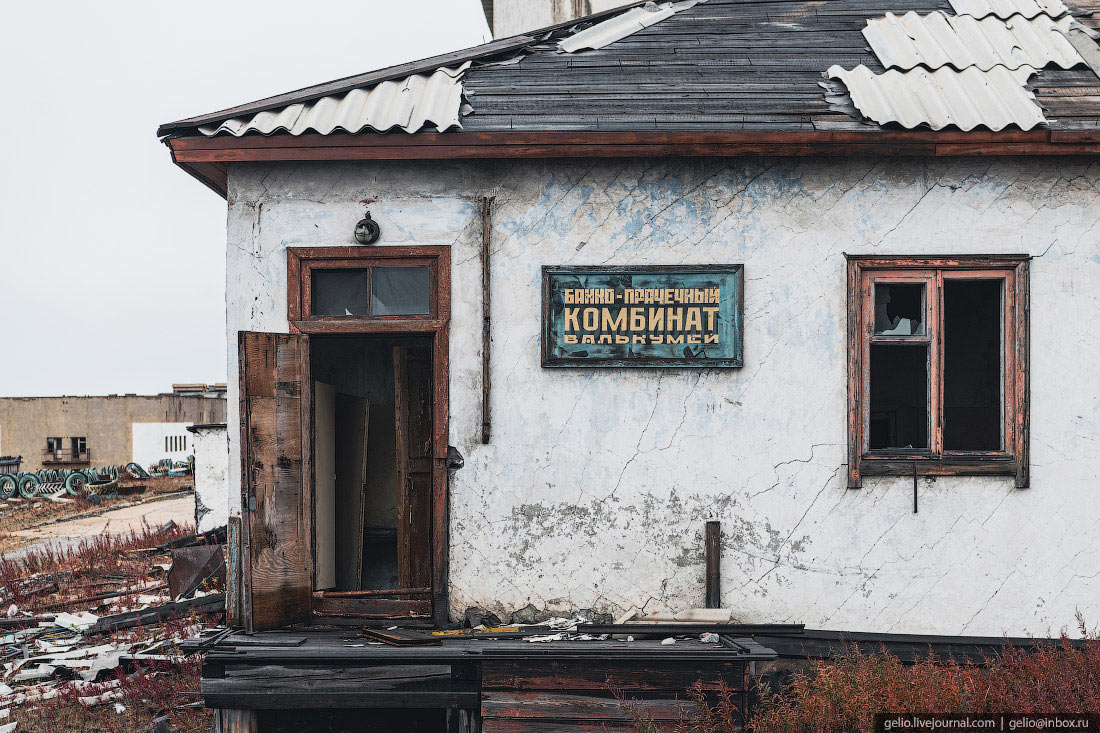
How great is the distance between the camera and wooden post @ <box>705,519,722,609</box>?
5.41 m

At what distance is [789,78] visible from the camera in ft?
19.3

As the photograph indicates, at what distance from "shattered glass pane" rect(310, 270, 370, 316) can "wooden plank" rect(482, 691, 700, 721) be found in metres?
2.89

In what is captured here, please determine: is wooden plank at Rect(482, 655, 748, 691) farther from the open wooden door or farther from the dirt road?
the dirt road

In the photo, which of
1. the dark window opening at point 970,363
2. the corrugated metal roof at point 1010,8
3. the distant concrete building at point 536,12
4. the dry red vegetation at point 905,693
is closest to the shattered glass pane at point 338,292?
the dry red vegetation at point 905,693

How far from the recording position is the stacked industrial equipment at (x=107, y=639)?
240 inches

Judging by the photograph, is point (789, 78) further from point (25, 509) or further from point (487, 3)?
point (25, 509)

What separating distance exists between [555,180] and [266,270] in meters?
2.26

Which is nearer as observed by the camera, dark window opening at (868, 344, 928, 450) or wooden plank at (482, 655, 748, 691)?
wooden plank at (482, 655, 748, 691)

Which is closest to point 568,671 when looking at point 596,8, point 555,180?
point 555,180

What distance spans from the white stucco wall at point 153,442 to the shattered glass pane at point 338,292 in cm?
4105

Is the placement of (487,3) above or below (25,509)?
above

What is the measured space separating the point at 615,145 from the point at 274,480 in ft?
11.2

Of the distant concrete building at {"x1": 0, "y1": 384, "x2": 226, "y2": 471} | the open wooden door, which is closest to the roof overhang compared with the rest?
the open wooden door

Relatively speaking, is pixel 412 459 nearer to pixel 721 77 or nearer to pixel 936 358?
pixel 721 77
